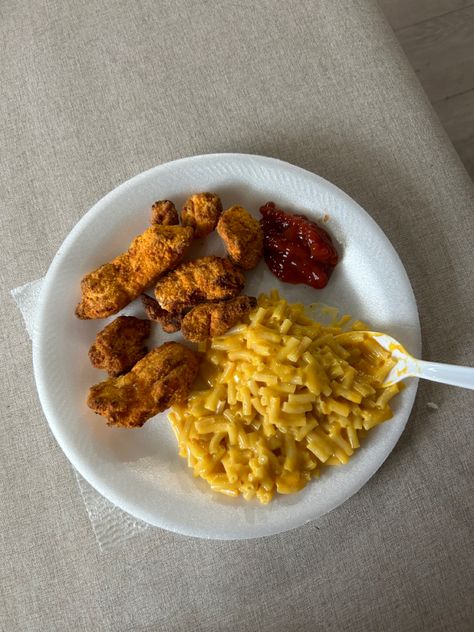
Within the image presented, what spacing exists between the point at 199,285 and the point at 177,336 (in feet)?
0.67

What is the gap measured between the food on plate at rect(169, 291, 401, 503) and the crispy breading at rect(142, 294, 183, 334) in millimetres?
135

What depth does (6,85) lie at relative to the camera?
7.07ft

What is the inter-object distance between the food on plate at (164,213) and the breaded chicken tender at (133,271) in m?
0.04

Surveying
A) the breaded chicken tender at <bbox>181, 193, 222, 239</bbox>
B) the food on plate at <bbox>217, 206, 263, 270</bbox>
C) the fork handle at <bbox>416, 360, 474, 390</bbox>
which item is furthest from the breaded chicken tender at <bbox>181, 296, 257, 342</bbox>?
the fork handle at <bbox>416, 360, 474, 390</bbox>

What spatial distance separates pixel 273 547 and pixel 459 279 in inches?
43.2

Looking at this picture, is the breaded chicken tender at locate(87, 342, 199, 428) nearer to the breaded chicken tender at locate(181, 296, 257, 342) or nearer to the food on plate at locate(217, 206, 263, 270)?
the breaded chicken tender at locate(181, 296, 257, 342)

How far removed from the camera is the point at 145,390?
6.01 feet

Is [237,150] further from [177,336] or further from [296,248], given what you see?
[177,336]

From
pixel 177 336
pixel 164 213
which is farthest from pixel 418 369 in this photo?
pixel 164 213

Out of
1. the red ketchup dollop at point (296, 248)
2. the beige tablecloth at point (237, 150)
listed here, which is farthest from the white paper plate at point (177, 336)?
the beige tablecloth at point (237, 150)

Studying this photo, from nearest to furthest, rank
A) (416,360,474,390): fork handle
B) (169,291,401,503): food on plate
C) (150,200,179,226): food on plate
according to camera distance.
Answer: (416,360,474,390): fork handle, (169,291,401,503): food on plate, (150,200,179,226): food on plate

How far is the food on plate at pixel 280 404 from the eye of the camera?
179cm

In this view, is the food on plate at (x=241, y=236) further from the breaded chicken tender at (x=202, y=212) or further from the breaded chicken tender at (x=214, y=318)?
the breaded chicken tender at (x=214, y=318)

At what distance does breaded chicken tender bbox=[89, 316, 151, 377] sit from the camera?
1.88 metres
